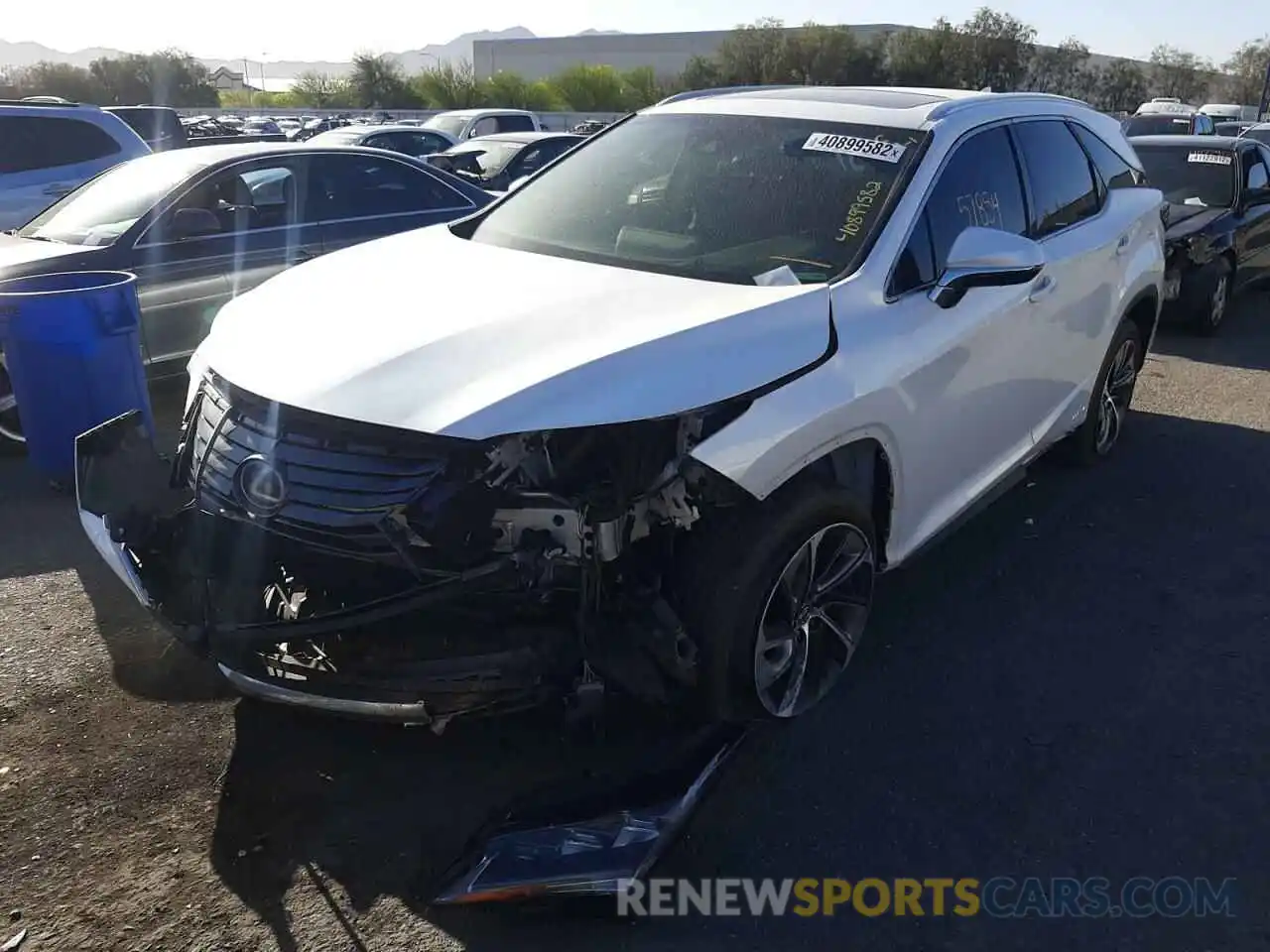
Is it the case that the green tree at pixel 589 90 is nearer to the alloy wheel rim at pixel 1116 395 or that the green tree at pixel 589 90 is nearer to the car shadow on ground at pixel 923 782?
the alloy wheel rim at pixel 1116 395

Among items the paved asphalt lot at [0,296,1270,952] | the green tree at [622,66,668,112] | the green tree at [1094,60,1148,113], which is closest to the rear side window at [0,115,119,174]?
the paved asphalt lot at [0,296,1270,952]

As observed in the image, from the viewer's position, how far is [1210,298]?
9.28 meters

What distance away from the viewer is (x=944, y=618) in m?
4.20

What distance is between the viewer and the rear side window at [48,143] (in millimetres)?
9234

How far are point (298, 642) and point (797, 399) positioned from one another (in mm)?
1531

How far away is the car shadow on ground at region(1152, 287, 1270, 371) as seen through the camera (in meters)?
8.72

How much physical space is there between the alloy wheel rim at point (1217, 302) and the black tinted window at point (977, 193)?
6032 millimetres

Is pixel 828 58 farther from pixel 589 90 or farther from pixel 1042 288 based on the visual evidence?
pixel 1042 288

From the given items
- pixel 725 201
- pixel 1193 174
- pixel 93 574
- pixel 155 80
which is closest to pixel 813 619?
pixel 725 201

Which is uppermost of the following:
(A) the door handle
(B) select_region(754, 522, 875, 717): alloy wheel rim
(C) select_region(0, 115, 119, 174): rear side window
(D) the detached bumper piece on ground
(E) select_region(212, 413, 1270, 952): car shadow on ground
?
(C) select_region(0, 115, 119, 174): rear side window

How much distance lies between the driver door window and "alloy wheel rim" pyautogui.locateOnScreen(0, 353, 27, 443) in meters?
4.98

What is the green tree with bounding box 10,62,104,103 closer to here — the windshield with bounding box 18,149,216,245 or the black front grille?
the windshield with bounding box 18,149,216,245

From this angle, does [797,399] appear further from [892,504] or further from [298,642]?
[298,642]

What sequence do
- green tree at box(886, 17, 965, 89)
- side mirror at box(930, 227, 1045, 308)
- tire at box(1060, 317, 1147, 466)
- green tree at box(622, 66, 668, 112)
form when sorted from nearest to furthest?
1. side mirror at box(930, 227, 1045, 308)
2. tire at box(1060, 317, 1147, 466)
3. green tree at box(886, 17, 965, 89)
4. green tree at box(622, 66, 668, 112)
